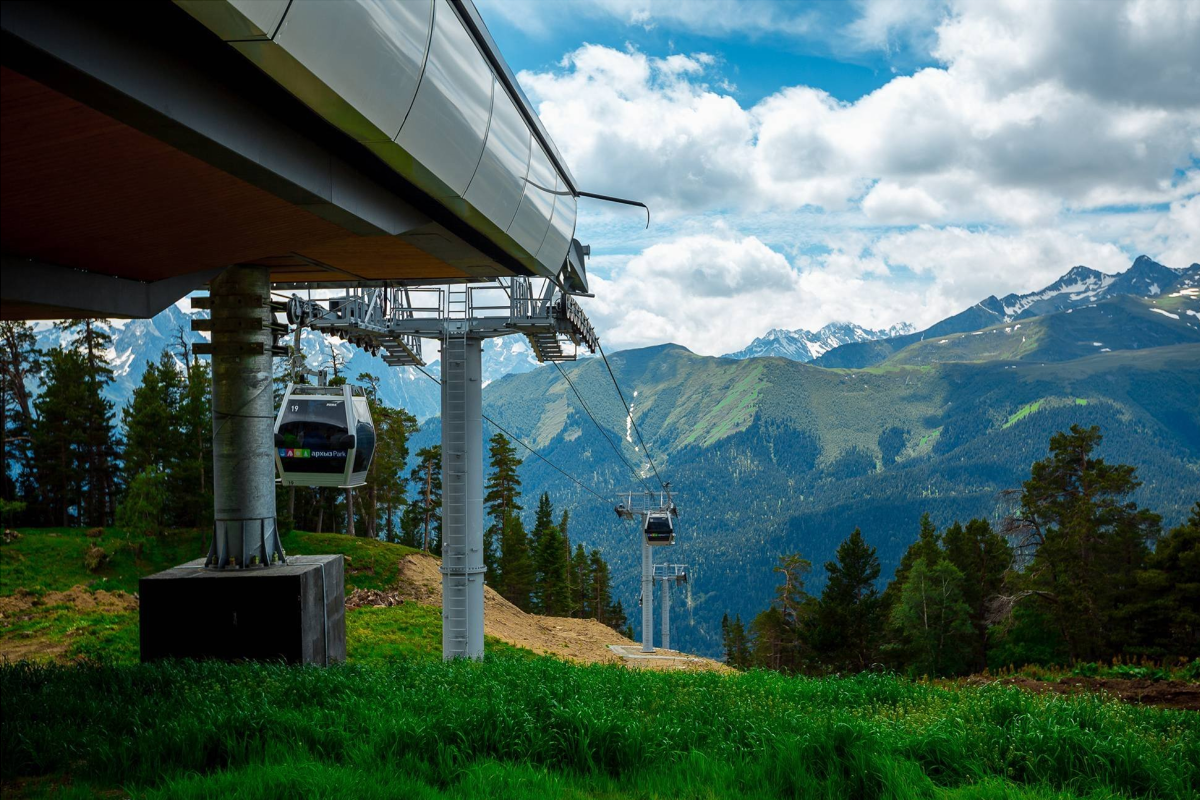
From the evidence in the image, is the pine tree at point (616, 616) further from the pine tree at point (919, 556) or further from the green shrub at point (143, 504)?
the green shrub at point (143, 504)

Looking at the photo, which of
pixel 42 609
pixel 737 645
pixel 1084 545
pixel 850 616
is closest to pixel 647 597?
pixel 850 616

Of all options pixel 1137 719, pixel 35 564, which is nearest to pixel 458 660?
pixel 1137 719

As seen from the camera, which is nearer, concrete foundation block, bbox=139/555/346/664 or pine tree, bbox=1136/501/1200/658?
concrete foundation block, bbox=139/555/346/664

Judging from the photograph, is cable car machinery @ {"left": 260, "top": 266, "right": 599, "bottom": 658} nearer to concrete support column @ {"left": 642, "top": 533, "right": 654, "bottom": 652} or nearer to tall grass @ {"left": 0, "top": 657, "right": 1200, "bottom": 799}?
tall grass @ {"left": 0, "top": 657, "right": 1200, "bottom": 799}

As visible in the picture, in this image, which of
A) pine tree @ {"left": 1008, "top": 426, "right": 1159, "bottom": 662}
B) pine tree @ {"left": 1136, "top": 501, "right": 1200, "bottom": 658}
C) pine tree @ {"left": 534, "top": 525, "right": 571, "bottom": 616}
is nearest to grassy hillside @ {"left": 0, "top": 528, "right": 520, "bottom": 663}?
pine tree @ {"left": 1136, "top": 501, "right": 1200, "bottom": 658}

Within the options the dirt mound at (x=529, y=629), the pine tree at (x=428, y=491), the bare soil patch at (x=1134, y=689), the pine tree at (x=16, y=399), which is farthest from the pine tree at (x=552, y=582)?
the bare soil patch at (x=1134, y=689)

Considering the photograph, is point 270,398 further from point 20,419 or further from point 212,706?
point 20,419

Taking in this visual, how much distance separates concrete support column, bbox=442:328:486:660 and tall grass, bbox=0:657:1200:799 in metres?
12.3

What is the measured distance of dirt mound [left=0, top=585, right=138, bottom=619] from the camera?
26.2 meters

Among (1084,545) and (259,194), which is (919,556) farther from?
(259,194)

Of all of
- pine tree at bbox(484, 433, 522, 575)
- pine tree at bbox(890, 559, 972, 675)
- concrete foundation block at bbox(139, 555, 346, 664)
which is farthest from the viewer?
pine tree at bbox(484, 433, 522, 575)

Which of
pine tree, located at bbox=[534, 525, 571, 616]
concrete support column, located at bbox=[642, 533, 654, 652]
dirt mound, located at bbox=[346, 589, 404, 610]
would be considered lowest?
pine tree, located at bbox=[534, 525, 571, 616]

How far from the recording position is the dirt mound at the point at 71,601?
2617 centimetres

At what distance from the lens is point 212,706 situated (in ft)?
22.4
